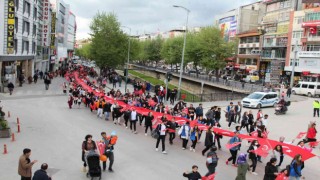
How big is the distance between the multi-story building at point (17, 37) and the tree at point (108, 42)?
10.6 meters

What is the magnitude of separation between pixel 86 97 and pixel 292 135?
15977mm

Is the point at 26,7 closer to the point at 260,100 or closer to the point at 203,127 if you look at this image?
the point at 260,100

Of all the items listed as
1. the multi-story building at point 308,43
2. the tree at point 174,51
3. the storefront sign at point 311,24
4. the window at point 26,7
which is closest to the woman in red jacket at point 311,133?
the window at point 26,7

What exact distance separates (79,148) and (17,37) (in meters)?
31.1

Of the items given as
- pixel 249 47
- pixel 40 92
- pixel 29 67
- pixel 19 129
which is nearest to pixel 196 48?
pixel 249 47

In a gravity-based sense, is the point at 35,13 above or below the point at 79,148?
above

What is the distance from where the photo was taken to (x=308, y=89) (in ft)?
155

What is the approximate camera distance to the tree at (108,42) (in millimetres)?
58969

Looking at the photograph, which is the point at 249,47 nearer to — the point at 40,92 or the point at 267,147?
the point at 40,92

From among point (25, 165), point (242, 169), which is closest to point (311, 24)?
point (242, 169)

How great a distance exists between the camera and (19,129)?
19219mm

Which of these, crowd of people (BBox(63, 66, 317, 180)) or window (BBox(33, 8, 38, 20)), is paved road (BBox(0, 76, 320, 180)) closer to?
crowd of people (BBox(63, 66, 317, 180))

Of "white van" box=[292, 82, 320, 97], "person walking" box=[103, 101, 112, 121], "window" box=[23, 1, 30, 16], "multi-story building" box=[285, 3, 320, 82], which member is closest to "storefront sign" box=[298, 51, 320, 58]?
"multi-story building" box=[285, 3, 320, 82]

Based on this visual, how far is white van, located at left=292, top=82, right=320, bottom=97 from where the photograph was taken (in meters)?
46.7
